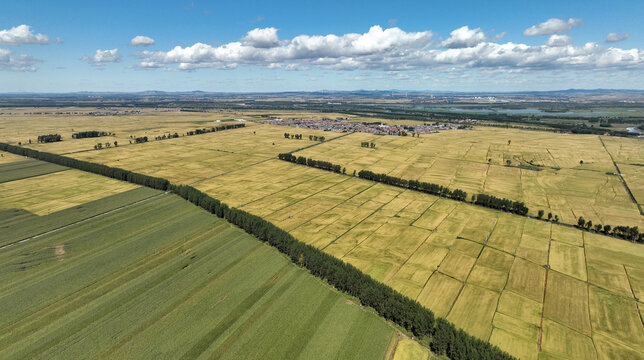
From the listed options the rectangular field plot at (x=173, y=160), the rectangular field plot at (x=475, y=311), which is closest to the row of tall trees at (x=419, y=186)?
the rectangular field plot at (x=475, y=311)

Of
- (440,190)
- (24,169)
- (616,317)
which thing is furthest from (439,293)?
(24,169)

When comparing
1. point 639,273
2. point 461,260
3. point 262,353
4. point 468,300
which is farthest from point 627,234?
point 262,353

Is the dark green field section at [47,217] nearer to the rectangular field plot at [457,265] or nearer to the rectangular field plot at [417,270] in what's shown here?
the rectangular field plot at [417,270]

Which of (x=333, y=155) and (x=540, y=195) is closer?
(x=540, y=195)

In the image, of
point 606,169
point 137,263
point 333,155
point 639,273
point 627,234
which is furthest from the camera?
point 333,155

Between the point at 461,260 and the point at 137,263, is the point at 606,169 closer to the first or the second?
the point at 461,260
